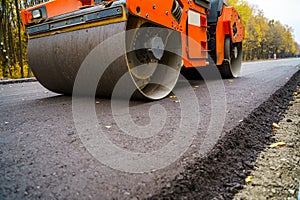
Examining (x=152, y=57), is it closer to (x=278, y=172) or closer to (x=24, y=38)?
(x=278, y=172)

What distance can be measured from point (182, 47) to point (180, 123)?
1.75m

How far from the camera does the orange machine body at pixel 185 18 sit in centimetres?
240

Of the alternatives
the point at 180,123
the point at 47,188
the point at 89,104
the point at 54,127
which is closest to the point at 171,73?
the point at 89,104

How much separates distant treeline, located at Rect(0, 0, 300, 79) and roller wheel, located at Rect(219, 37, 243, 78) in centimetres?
993

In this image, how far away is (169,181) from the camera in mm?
1002

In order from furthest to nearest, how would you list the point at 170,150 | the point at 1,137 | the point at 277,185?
1. the point at 1,137
2. the point at 170,150
3. the point at 277,185

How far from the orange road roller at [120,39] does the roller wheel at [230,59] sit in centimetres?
108

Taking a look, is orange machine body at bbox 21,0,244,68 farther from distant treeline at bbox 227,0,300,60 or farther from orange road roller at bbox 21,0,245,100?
distant treeline at bbox 227,0,300,60

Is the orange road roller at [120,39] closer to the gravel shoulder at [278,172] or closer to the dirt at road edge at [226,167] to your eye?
the dirt at road edge at [226,167]

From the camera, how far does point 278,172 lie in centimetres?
122

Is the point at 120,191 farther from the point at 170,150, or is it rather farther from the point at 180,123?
the point at 180,123

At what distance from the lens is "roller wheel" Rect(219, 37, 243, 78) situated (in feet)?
16.0

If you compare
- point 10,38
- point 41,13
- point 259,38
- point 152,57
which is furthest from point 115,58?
point 259,38

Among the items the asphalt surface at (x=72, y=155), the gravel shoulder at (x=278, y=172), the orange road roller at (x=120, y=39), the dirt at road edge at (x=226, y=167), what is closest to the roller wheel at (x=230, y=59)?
the orange road roller at (x=120, y=39)
